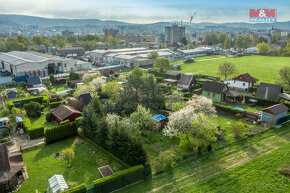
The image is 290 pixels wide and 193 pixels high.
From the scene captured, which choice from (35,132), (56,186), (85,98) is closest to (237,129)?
(56,186)

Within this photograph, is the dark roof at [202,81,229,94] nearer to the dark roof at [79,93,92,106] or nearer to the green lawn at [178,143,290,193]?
the green lawn at [178,143,290,193]

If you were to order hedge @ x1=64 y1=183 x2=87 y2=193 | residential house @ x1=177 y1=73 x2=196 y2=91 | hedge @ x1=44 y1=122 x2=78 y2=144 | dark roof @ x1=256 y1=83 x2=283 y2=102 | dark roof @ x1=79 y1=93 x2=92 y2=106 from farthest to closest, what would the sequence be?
residential house @ x1=177 y1=73 x2=196 y2=91, dark roof @ x1=256 y1=83 x2=283 y2=102, dark roof @ x1=79 y1=93 x2=92 y2=106, hedge @ x1=44 y1=122 x2=78 y2=144, hedge @ x1=64 y1=183 x2=87 y2=193

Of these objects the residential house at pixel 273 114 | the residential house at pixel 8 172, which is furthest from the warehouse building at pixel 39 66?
the residential house at pixel 273 114

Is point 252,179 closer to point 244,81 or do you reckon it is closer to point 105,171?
point 105,171

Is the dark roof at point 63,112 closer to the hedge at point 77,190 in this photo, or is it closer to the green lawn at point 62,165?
the green lawn at point 62,165

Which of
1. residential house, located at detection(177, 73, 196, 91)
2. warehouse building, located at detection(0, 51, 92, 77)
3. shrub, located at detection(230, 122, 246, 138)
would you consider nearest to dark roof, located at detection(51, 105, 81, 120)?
shrub, located at detection(230, 122, 246, 138)

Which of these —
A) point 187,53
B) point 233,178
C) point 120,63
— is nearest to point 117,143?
point 233,178
